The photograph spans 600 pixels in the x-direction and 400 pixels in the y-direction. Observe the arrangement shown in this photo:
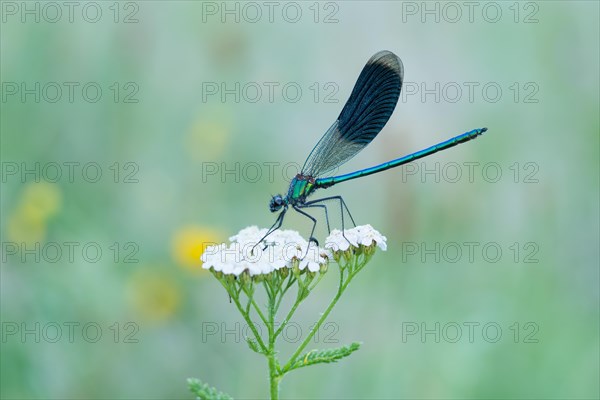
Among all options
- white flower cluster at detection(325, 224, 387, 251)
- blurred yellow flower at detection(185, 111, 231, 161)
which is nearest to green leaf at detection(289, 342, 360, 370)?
white flower cluster at detection(325, 224, 387, 251)

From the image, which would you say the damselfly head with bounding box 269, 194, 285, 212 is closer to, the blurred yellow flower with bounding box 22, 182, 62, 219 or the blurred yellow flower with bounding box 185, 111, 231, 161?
the blurred yellow flower with bounding box 22, 182, 62, 219

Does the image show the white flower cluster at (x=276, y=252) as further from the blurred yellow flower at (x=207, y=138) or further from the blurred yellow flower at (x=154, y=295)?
the blurred yellow flower at (x=207, y=138)

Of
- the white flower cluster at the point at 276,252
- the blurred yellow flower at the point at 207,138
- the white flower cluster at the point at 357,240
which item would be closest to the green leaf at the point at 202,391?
the white flower cluster at the point at 276,252

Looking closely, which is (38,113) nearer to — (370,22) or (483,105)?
(370,22)

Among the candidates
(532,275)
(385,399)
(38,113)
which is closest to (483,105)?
(532,275)

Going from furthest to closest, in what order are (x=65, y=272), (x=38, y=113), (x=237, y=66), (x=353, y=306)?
1. (x=237, y=66)
2. (x=38, y=113)
3. (x=353, y=306)
4. (x=65, y=272)

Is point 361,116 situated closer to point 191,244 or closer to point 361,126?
point 361,126
